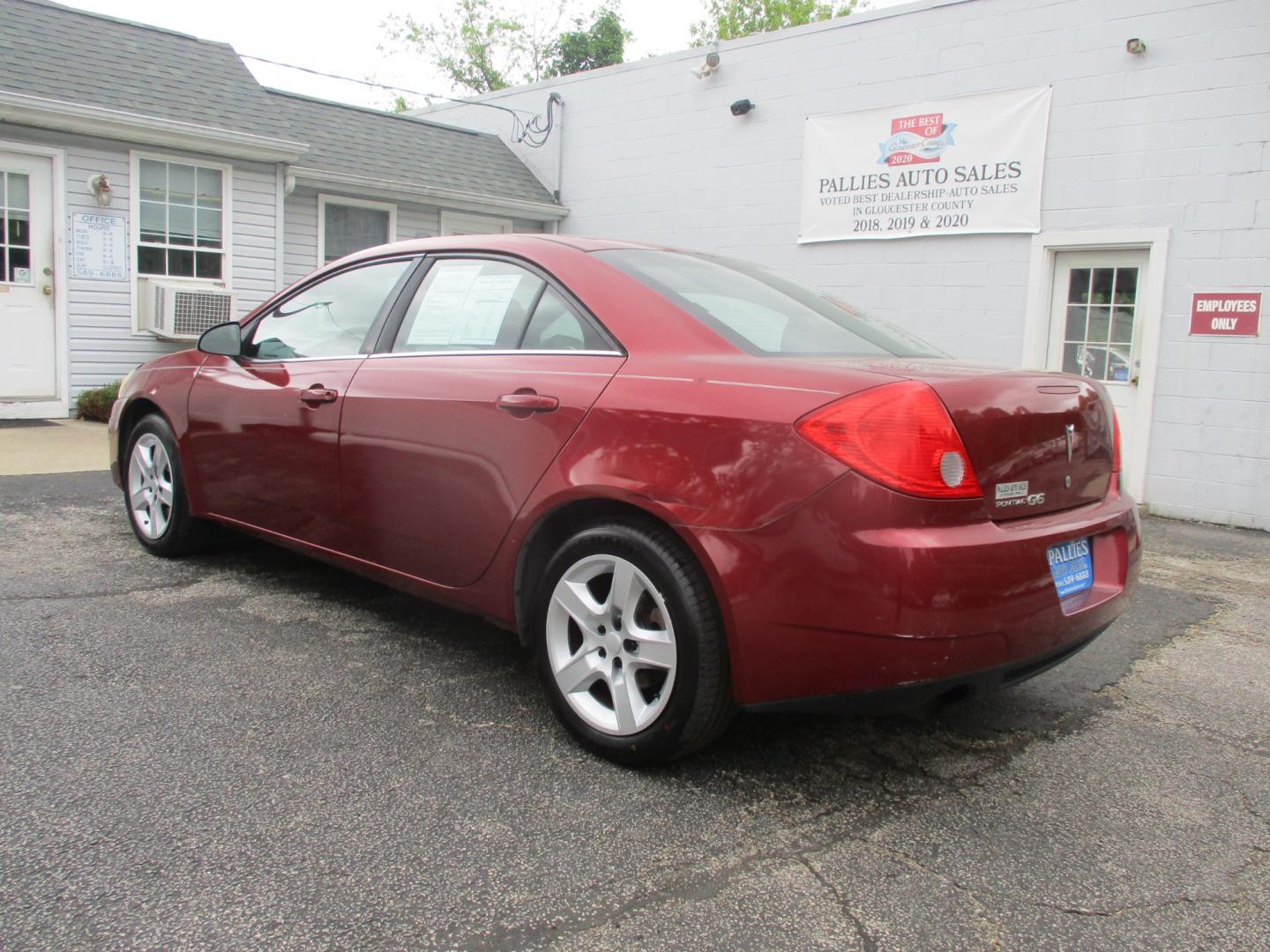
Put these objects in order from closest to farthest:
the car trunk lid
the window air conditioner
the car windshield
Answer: the car trunk lid < the car windshield < the window air conditioner

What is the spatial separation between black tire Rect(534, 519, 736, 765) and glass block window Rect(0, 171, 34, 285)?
874cm

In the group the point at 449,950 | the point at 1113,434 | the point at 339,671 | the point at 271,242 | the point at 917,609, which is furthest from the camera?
the point at 271,242

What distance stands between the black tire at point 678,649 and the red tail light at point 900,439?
484mm

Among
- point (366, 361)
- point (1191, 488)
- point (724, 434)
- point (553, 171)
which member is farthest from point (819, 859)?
point (553, 171)

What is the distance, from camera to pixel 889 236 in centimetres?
956

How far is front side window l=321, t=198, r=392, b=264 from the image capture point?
12039 mm

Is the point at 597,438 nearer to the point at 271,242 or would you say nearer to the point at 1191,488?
the point at 1191,488

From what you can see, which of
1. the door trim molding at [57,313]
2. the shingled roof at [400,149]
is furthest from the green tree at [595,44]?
the door trim molding at [57,313]

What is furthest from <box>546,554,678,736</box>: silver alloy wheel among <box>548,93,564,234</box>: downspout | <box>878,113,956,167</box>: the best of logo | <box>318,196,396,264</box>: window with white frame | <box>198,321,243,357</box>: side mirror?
<box>548,93,564,234</box>: downspout

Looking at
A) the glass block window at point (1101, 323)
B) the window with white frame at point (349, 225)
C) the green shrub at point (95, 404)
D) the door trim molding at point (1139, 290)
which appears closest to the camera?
the door trim molding at point (1139, 290)

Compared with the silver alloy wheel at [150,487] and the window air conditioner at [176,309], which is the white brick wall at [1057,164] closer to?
the window air conditioner at [176,309]

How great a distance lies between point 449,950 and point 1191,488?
765 cm

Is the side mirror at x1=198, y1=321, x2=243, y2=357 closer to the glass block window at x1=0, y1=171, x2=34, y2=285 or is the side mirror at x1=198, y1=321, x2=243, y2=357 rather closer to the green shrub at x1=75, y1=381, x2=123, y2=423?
the green shrub at x1=75, y1=381, x2=123, y2=423

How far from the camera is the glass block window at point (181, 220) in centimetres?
998
